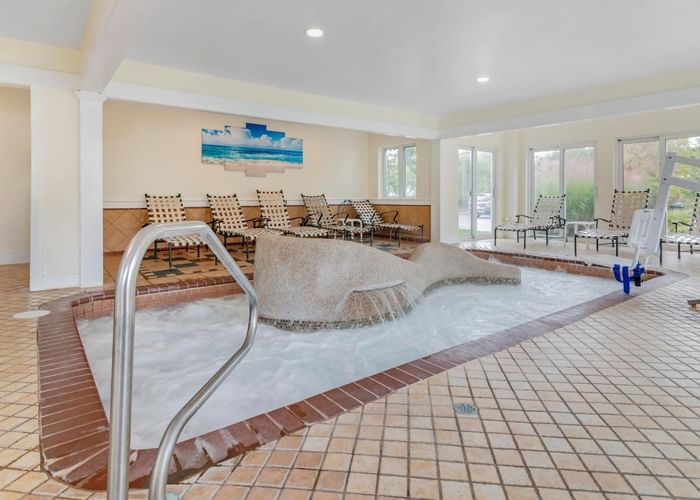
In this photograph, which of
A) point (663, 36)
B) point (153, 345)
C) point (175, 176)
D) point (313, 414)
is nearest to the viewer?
point (313, 414)

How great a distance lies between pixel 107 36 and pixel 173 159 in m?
4.63

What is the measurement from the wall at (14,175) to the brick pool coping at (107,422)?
361 cm

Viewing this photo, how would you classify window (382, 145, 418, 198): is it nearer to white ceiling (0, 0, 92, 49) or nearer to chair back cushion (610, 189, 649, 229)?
chair back cushion (610, 189, 649, 229)

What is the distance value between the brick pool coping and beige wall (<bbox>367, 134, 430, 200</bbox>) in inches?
239

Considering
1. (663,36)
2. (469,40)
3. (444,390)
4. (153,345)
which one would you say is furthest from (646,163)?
(153,345)

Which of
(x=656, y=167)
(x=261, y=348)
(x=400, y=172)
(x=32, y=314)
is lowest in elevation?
(x=261, y=348)

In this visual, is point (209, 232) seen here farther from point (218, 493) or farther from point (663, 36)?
point (663, 36)

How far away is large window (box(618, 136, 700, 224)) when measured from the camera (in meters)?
7.34

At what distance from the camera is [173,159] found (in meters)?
7.44

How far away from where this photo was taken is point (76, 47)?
4348mm

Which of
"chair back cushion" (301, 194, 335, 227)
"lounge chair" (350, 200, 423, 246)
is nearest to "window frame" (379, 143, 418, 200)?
"lounge chair" (350, 200, 423, 246)

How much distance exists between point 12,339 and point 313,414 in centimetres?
218

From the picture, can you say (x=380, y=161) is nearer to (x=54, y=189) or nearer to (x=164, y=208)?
(x=164, y=208)

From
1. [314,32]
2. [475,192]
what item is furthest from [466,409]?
[475,192]
